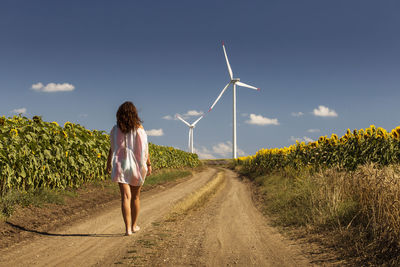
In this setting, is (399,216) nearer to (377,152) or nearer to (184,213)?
(184,213)

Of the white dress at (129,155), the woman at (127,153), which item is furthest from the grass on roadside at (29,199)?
the white dress at (129,155)

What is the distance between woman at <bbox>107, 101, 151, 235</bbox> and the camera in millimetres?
6406

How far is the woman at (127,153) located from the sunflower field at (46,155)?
3845 millimetres

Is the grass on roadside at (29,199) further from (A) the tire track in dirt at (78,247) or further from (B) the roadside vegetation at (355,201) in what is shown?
(B) the roadside vegetation at (355,201)

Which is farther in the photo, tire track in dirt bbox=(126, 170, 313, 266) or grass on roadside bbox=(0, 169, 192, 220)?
grass on roadside bbox=(0, 169, 192, 220)

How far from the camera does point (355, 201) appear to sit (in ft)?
25.2

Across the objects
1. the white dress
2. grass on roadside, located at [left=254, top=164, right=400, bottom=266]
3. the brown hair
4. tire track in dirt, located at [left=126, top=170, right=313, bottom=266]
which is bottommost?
tire track in dirt, located at [left=126, top=170, right=313, bottom=266]

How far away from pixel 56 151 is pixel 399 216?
1012cm

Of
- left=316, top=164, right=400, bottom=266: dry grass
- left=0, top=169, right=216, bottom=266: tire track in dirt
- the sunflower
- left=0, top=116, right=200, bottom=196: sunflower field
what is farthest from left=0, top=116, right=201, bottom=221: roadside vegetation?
the sunflower

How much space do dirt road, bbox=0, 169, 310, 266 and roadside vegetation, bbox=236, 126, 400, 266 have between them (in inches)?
36.2

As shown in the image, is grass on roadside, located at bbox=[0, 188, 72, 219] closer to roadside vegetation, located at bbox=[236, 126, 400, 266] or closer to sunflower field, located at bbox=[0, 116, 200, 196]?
sunflower field, located at bbox=[0, 116, 200, 196]

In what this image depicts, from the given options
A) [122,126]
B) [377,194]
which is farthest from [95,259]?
[377,194]

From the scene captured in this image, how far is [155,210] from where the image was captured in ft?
33.9

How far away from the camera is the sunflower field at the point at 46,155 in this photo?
8.83m
